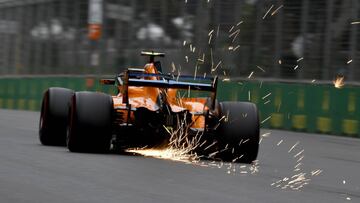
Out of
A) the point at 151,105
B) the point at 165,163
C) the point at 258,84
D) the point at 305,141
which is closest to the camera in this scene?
the point at 165,163

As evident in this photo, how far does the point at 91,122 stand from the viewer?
11617 mm

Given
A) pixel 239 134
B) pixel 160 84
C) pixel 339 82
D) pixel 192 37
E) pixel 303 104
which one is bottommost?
pixel 303 104

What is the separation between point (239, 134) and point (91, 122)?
1.67 meters

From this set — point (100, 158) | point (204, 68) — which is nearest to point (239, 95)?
point (204, 68)

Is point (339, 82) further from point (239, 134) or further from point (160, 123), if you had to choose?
point (160, 123)

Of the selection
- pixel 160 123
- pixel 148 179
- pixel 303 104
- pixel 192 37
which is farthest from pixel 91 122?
pixel 192 37

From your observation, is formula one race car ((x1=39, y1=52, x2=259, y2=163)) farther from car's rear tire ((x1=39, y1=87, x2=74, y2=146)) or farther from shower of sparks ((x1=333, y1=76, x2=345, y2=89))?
shower of sparks ((x1=333, y1=76, x2=345, y2=89))

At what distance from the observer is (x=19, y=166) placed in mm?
10086

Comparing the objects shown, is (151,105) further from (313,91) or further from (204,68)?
(204,68)

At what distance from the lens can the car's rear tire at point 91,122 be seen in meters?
11.6

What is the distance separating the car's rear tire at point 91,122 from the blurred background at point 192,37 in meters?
9.99

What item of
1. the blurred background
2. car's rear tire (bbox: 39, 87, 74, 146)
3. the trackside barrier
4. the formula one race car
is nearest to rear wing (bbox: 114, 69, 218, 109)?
the formula one race car

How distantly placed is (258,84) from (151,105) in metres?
11.0

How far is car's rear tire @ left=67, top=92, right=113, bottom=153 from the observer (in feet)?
38.1
